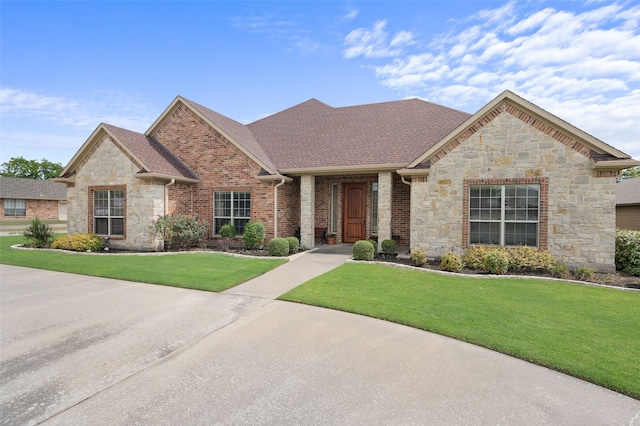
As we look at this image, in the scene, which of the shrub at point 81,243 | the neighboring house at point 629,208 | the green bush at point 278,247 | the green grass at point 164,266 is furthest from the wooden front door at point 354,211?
the neighboring house at point 629,208

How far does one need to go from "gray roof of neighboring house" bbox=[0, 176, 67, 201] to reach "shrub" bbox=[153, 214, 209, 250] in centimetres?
3108

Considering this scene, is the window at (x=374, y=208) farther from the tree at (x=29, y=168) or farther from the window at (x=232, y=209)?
the tree at (x=29, y=168)

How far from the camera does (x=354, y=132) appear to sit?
50.5 feet

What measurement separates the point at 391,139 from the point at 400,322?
32.8 feet

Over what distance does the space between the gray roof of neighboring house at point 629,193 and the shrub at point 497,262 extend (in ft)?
56.3

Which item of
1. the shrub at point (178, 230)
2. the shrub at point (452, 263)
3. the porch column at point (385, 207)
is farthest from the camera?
the shrub at point (178, 230)

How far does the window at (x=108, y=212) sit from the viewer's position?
13.7 meters

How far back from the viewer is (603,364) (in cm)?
403

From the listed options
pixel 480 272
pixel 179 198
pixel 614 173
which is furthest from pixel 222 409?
pixel 179 198

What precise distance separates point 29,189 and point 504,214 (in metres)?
44.5

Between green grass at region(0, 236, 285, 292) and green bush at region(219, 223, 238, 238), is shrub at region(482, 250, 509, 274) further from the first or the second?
green bush at region(219, 223, 238, 238)

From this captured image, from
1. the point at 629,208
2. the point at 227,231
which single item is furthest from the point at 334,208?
the point at 629,208

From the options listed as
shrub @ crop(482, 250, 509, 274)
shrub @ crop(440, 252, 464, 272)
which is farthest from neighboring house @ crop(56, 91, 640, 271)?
shrub @ crop(482, 250, 509, 274)

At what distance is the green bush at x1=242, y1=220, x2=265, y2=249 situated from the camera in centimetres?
1273
